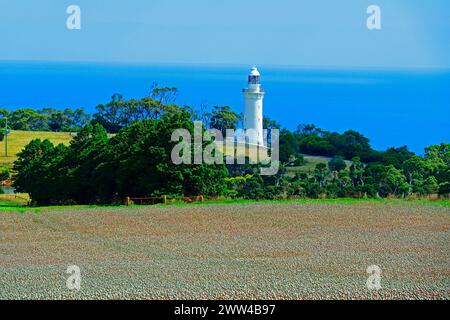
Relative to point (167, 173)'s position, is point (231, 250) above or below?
below

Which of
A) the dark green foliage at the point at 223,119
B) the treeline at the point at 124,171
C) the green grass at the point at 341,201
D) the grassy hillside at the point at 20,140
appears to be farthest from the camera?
the dark green foliage at the point at 223,119

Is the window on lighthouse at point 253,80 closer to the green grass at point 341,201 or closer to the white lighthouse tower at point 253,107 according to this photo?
the white lighthouse tower at point 253,107

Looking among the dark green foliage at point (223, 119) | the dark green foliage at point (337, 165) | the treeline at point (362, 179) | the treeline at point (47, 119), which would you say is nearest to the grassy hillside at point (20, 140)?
the treeline at point (47, 119)

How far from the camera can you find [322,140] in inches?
2510

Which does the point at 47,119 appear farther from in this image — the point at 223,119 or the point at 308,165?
the point at 308,165

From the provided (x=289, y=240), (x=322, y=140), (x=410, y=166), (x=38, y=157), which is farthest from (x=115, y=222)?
(x=322, y=140)

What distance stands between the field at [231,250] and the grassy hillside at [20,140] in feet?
125

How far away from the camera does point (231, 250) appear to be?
20312mm

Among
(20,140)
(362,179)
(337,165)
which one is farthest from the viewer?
(20,140)

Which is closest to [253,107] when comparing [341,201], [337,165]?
[337,165]

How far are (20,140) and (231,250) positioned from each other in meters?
54.5

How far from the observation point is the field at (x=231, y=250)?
15695 millimetres

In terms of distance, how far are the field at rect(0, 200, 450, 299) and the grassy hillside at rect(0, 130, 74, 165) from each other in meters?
38.2
